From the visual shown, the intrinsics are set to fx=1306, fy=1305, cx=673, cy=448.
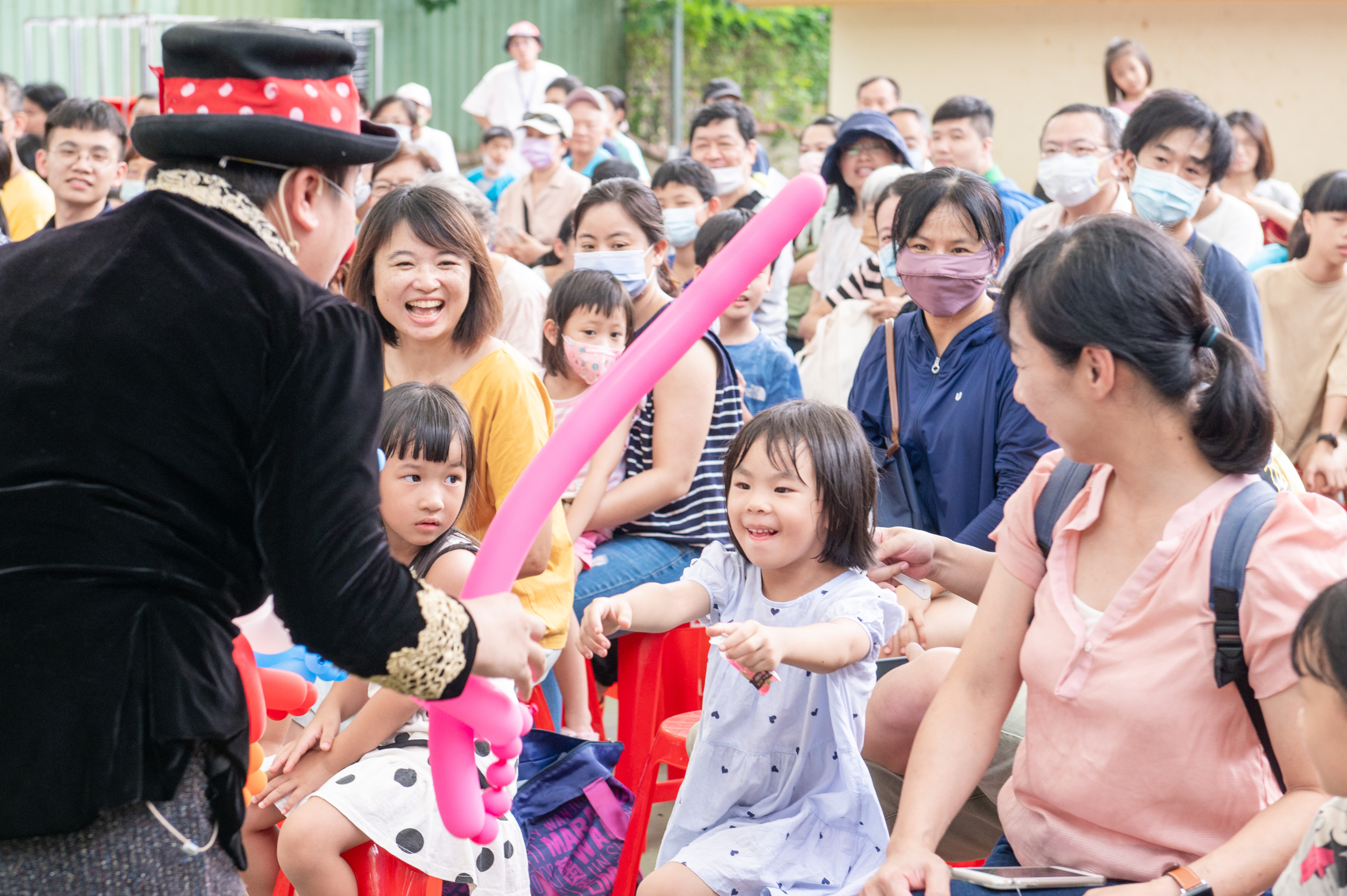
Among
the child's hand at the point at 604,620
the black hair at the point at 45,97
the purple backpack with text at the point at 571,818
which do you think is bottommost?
the purple backpack with text at the point at 571,818

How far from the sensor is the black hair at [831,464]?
7.82 feet

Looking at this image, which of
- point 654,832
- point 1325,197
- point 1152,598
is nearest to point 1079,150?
point 1325,197

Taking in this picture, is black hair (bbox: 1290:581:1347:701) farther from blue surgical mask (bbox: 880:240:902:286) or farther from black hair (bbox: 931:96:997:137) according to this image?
black hair (bbox: 931:96:997:137)

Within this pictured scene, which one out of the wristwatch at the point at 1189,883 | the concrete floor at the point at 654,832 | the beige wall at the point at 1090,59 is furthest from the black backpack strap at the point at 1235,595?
the beige wall at the point at 1090,59

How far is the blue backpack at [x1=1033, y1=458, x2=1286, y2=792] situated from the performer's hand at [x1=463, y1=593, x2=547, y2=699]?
90cm

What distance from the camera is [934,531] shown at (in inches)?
129

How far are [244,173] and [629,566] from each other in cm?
228

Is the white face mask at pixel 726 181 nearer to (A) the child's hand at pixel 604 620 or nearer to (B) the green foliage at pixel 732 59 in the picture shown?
(A) the child's hand at pixel 604 620

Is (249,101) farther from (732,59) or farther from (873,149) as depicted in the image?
(732,59)

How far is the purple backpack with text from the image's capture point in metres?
2.70

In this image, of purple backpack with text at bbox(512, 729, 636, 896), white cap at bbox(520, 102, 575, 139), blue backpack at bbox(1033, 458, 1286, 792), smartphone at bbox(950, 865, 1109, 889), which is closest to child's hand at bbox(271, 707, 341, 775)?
purple backpack with text at bbox(512, 729, 636, 896)

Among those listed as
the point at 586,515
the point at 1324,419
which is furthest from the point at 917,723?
the point at 1324,419

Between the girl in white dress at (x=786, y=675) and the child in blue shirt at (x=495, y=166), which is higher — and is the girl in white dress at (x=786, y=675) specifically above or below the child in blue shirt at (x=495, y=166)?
below

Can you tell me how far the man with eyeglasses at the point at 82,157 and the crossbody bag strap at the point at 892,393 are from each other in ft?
11.6
